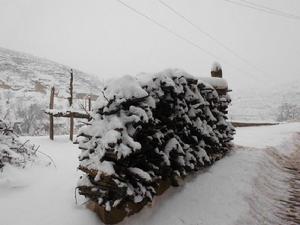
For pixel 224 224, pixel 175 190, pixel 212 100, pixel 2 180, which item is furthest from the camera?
pixel 212 100

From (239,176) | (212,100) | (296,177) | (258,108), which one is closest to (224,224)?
(239,176)

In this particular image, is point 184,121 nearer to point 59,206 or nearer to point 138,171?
point 138,171

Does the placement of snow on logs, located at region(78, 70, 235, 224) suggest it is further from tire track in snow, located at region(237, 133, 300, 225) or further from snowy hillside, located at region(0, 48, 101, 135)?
snowy hillside, located at region(0, 48, 101, 135)

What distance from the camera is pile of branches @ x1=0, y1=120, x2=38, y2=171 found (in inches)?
159

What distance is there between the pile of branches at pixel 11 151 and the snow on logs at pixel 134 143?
152cm

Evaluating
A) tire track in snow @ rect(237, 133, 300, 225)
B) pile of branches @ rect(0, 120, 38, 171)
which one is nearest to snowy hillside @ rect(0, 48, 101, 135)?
pile of branches @ rect(0, 120, 38, 171)

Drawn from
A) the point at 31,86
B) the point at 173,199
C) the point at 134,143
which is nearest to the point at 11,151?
the point at 134,143

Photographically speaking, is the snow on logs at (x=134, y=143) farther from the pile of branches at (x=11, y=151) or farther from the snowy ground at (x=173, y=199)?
the pile of branches at (x=11, y=151)

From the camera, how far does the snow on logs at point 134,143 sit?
108 inches

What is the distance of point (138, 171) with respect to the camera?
2898mm

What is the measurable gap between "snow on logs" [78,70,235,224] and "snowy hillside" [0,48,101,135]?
12.6 m

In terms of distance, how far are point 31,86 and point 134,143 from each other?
4535 cm

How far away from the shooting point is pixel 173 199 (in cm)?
364

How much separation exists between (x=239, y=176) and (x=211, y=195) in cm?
108
